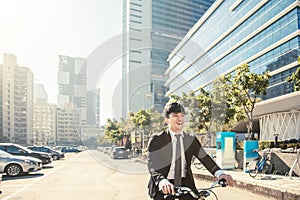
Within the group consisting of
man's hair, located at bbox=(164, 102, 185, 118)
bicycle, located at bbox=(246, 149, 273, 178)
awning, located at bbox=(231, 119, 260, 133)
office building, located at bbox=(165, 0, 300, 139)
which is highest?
office building, located at bbox=(165, 0, 300, 139)

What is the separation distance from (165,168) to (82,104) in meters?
5.70

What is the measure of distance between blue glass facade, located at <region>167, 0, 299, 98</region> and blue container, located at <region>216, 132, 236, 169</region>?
27.3 feet

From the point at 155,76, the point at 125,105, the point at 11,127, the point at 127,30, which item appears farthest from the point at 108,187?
the point at 11,127

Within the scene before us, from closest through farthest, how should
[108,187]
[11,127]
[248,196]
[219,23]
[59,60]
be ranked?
[248,196] < [108,187] < [59,60] < [219,23] < [11,127]

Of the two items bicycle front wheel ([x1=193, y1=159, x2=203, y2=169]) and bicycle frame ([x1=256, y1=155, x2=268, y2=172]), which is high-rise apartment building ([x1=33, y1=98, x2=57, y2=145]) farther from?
bicycle frame ([x1=256, y1=155, x2=268, y2=172])

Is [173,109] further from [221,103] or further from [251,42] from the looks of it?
[251,42]

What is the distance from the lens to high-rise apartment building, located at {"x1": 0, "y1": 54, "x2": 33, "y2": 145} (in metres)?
101

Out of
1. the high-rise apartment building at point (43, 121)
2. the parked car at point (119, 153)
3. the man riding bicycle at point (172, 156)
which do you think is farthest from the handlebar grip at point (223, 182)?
the high-rise apartment building at point (43, 121)

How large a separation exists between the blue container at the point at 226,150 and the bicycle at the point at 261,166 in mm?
1849

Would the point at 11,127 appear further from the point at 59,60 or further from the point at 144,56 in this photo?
the point at 144,56

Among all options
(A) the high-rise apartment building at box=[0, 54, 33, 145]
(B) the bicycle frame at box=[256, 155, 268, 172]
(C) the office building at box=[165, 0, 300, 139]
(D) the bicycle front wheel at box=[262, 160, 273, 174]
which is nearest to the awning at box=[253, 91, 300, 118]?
(C) the office building at box=[165, 0, 300, 139]

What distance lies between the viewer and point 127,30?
9328 mm

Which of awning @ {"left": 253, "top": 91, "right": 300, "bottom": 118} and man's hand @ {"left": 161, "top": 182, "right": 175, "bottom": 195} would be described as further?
awning @ {"left": 253, "top": 91, "right": 300, "bottom": 118}

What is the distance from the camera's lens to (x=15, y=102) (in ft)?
349
